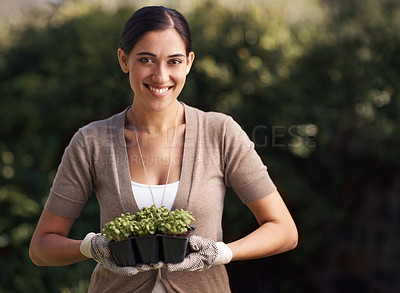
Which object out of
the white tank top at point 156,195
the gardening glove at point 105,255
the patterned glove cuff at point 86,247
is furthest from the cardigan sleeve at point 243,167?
the patterned glove cuff at point 86,247

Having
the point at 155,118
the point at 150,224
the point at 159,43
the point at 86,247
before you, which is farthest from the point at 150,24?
the point at 86,247

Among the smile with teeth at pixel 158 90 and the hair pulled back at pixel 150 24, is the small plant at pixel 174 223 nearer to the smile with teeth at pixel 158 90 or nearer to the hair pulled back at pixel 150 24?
the smile with teeth at pixel 158 90

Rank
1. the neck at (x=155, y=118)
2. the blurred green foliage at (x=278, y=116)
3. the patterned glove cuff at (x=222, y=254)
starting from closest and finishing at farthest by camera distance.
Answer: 1. the patterned glove cuff at (x=222, y=254)
2. the neck at (x=155, y=118)
3. the blurred green foliage at (x=278, y=116)

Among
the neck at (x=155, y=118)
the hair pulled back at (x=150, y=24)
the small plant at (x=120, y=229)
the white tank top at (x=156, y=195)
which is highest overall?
the hair pulled back at (x=150, y=24)

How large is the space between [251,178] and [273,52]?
276cm

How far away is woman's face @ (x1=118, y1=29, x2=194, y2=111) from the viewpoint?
1.92 meters

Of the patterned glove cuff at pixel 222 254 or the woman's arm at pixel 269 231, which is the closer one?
the patterned glove cuff at pixel 222 254

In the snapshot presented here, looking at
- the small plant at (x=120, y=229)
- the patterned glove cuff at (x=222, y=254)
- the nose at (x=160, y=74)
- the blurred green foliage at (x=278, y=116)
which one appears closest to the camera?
the small plant at (x=120, y=229)

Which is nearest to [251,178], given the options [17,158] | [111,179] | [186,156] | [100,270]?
[186,156]

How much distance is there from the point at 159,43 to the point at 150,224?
25.1 inches

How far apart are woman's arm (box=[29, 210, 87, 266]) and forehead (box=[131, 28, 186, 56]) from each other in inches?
27.2

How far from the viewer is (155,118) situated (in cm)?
206

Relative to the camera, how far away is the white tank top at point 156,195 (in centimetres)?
193

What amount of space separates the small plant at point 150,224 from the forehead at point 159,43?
55 centimetres
